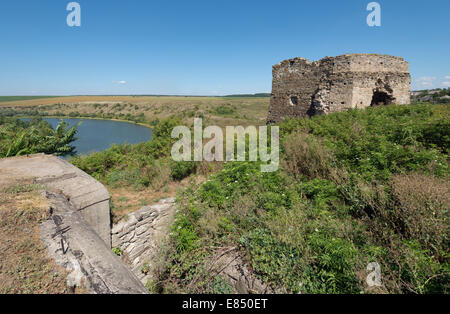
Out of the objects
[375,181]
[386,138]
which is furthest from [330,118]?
[375,181]

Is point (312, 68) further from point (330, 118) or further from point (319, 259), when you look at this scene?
point (319, 259)

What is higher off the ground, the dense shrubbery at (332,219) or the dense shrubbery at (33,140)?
the dense shrubbery at (33,140)

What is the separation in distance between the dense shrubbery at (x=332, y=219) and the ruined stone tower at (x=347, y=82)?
4.03 metres

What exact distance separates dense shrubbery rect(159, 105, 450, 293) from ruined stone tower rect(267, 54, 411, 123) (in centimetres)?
403

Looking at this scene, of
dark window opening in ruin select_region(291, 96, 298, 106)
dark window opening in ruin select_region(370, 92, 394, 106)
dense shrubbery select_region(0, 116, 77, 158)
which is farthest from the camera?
dark window opening in ruin select_region(291, 96, 298, 106)

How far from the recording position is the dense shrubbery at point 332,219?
6.57 ft

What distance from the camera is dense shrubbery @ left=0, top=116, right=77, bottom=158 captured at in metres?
5.53

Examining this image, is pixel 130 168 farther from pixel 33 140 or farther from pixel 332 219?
pixel 332 219

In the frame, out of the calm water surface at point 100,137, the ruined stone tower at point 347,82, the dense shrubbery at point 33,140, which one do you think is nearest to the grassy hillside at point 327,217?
the dense shrubbery at point 33,140

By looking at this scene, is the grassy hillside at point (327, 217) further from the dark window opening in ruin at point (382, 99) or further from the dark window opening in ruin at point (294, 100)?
the dark window opening in ruin at point (294, 100)

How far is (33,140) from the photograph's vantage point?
21.2 ft

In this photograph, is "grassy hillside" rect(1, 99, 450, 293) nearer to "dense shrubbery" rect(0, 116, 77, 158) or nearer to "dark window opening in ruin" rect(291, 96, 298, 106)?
"dense shrubbery" rect(0, 116, 77, 158)
